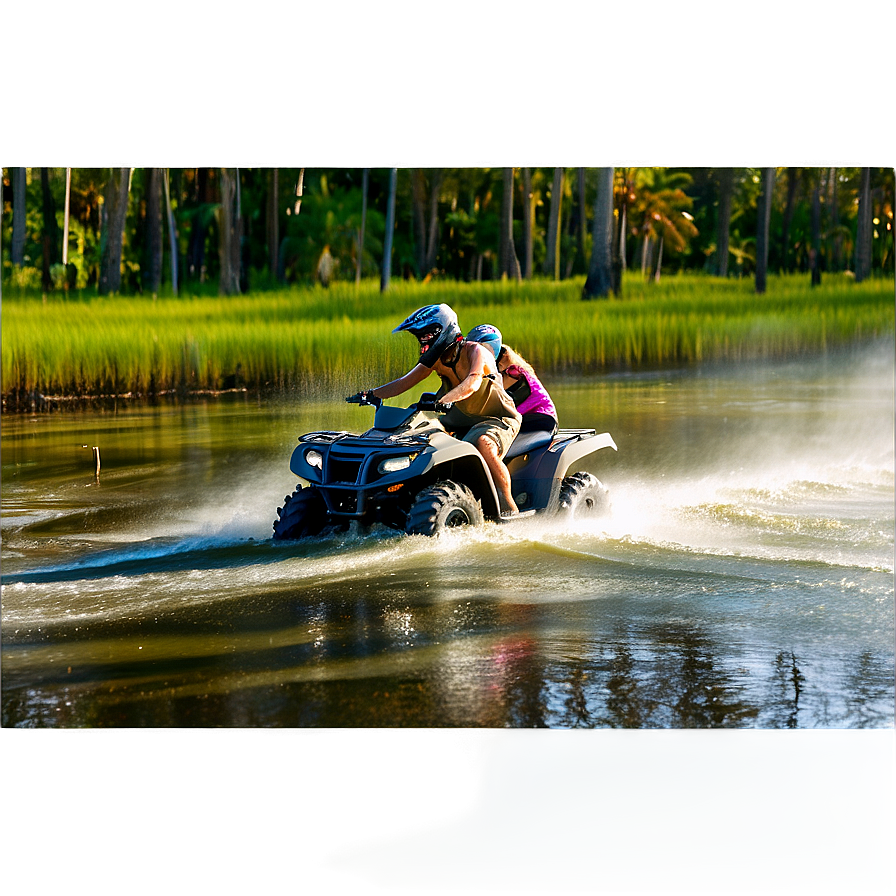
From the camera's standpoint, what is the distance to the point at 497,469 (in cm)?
566

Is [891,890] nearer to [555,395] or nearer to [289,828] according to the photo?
[289,828]

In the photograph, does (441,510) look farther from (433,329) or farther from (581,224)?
(581,224)

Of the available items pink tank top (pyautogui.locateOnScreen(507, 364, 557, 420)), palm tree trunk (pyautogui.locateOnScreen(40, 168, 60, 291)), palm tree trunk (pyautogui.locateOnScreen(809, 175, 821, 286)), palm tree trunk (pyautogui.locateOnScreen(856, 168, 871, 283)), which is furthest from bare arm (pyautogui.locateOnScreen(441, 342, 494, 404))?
palm tree trunk (pyautogui.locateOnScreen(40, 168, 60, 291))

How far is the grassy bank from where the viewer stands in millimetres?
5477

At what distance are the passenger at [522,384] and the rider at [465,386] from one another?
0.17 feet

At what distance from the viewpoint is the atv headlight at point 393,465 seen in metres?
5.39

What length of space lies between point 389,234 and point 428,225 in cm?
20

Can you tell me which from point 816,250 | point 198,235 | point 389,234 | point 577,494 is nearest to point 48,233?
point 198,235

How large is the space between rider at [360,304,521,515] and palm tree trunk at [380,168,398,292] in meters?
0.22

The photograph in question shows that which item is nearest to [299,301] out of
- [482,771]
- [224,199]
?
[224,199]

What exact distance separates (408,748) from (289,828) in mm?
732

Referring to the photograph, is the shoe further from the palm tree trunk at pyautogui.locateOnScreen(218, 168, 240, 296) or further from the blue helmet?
the palm tree trunk at pyautogui.locateOnScreen(218, 168, 240, 296)

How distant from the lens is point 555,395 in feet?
18.7
